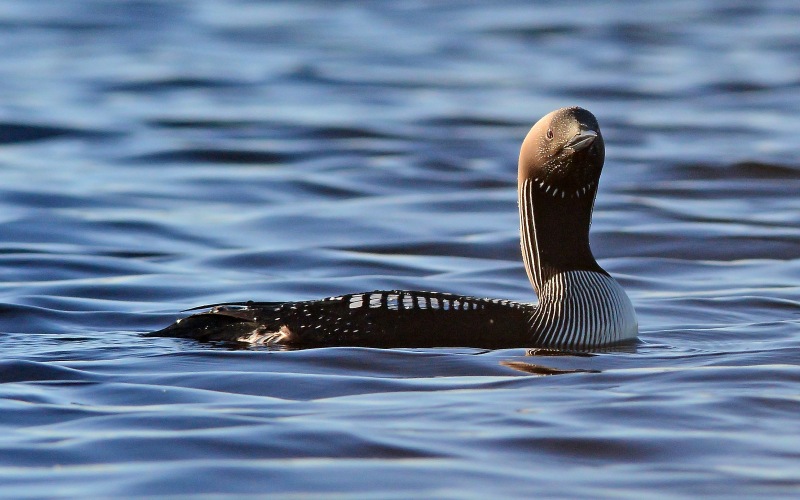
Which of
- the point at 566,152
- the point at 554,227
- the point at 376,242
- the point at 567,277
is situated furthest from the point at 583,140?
the point at 376,242

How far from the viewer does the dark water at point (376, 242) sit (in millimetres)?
5176

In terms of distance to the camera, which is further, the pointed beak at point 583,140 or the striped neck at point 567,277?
the striped neck at point 567,277

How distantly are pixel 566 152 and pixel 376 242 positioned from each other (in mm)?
4215

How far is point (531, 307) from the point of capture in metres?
7.12

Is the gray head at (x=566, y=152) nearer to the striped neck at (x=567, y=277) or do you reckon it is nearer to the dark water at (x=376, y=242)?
the striped neck at (x=567, y=277)

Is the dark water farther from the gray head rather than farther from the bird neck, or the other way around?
the gray head

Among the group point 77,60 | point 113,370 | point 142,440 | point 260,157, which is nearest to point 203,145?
point 260,157

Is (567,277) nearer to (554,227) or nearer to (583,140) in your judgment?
(554,227)

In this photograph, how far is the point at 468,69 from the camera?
70.9 feet

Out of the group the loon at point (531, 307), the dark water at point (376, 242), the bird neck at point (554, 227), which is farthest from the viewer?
the bird neck at point (554, 227)

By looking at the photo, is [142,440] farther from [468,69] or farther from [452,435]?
[468,69]

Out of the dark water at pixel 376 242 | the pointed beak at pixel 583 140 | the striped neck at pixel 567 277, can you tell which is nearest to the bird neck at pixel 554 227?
the striped neck at pixel 567 277

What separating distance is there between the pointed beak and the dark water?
977 millimetres

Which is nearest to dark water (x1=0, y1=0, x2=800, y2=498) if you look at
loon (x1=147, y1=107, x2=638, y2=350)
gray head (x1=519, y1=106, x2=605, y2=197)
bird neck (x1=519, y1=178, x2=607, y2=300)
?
loon (x1=147, y1=107, x2=638, y2=350)
